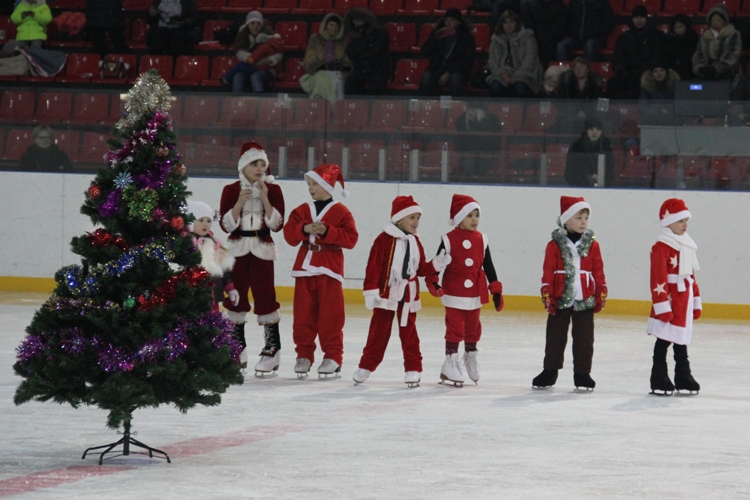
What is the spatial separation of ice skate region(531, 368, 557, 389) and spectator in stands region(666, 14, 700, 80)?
284 inches

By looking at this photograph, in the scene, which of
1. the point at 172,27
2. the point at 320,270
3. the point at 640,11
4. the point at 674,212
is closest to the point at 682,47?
the point at 640,11

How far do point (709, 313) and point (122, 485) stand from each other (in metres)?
8.76

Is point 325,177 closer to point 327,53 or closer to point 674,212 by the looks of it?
point 674,212

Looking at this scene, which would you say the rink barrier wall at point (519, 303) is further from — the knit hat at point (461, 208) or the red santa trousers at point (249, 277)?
the red santa trousers at point (249, 277)

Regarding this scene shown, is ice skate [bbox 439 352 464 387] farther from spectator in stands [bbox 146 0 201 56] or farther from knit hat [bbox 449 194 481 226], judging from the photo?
spectator in stands [bbox 146 0 201 56]

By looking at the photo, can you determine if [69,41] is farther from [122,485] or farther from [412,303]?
[122,485]

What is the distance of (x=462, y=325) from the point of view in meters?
7.98

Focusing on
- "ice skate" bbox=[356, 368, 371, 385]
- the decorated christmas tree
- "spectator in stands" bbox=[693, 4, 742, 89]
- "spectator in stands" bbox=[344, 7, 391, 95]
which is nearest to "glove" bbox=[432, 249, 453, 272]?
"ice skate" bbox=[356, 368, 371, 385]

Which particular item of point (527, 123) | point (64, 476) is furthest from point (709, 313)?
point (64, 476)

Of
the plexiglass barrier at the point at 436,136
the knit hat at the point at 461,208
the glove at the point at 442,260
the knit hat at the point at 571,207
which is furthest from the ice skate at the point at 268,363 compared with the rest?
the plexiglass barrier at the point at 436,136

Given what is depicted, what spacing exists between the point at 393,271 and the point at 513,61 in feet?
23.2

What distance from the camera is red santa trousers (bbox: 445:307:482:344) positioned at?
7965 millimetres

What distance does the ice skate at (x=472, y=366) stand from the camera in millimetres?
8039

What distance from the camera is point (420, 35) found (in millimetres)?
16281
